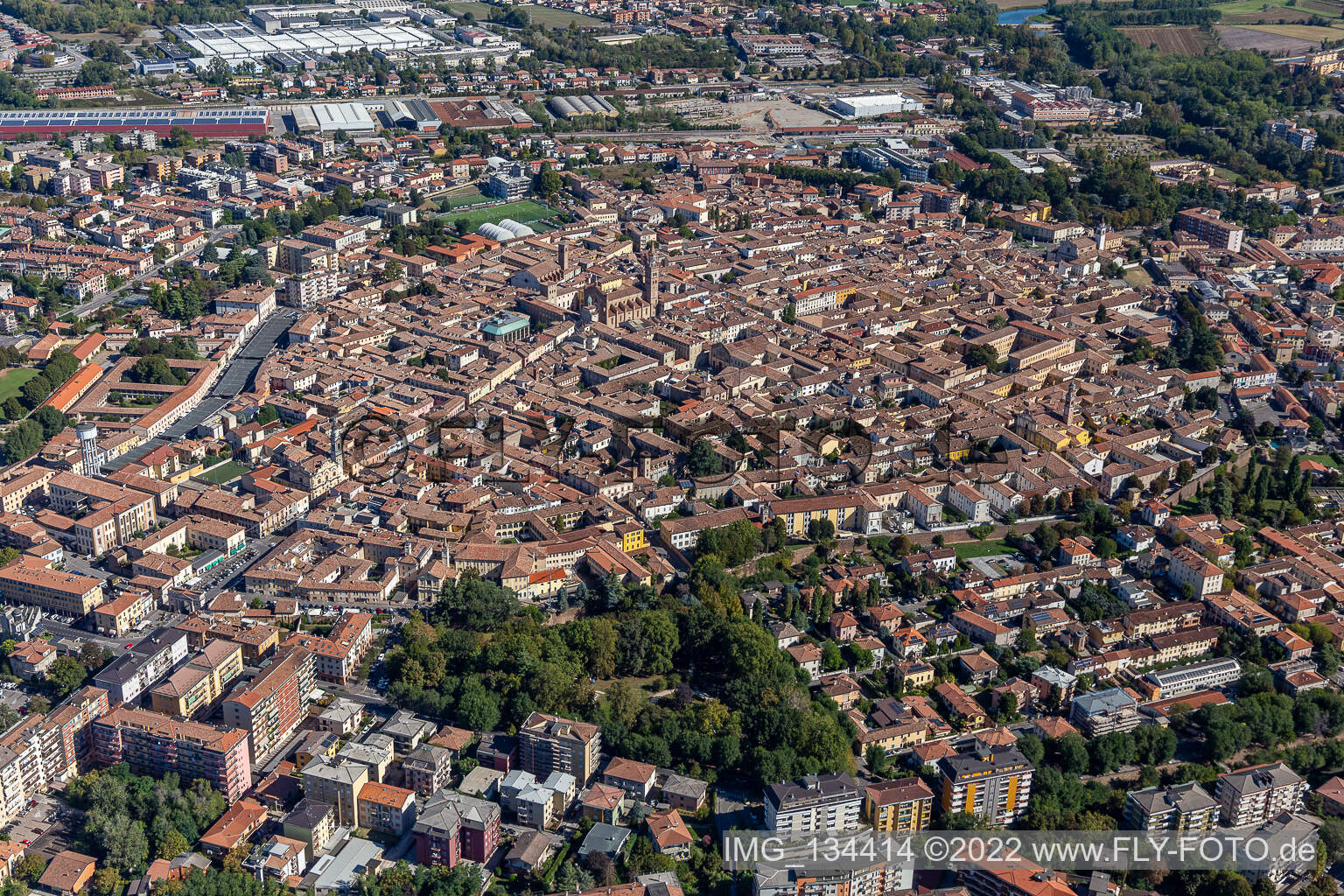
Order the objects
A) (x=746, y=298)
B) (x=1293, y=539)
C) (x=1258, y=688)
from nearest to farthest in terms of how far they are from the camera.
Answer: (x=1258, y=688) < (x=1293, y=539) < (x=746, y=298)

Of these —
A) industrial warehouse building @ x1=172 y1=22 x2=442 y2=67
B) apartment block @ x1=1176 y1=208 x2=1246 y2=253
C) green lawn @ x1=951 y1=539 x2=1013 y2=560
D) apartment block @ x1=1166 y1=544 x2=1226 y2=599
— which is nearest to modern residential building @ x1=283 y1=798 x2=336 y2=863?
green lawn @ x1=951 y1=539 x2=1013 y2=560

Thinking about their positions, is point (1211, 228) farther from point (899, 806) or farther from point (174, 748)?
point (174, 748)

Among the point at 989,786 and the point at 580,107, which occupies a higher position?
the point at 580,107

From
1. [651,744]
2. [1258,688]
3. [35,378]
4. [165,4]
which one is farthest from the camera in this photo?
[165,4]

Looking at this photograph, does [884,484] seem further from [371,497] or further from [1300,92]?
[1300,92]

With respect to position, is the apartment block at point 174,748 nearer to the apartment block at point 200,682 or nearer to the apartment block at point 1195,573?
the apartment block at point 200,682

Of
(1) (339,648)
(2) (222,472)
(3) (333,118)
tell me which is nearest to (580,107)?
(3) (333,118)

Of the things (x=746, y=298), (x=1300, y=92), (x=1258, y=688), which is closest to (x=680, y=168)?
(x=746, y=298)
